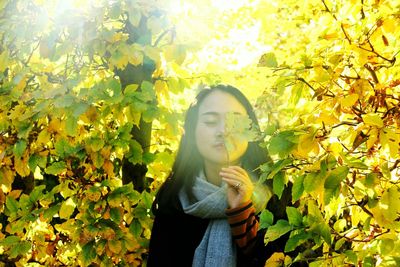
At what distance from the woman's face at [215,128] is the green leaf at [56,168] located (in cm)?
70

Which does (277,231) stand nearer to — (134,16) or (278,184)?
(278,184)

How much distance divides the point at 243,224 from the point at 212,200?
0.23 meters

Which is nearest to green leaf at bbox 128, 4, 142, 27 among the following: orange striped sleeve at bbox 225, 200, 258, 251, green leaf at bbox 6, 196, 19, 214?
orange striped sleeve at bbox 225, 200, 258, 251

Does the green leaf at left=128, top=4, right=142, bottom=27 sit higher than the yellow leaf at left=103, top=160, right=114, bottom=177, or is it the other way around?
the green leaf at left=128, top=4, right=142, bottom=27

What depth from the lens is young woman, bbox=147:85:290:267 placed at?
8.08 ft

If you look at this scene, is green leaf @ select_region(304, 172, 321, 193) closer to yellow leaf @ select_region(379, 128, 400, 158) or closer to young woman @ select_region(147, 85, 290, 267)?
yellow leaf @ select_region(379, 128, 400, 158)

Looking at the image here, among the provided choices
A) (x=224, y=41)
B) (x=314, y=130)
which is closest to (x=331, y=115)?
(x=314, y=130)

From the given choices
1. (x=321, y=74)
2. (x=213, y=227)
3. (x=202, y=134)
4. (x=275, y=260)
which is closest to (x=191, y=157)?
(x=202, y=134)

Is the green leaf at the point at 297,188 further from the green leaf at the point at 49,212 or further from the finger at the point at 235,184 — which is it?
the green leaf at the point at 49,212

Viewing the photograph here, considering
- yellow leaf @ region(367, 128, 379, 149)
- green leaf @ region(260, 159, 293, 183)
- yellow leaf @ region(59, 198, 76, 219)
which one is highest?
yellow leaf @ region(367, 128, 379, 149)

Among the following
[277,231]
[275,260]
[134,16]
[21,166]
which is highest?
[134,16]

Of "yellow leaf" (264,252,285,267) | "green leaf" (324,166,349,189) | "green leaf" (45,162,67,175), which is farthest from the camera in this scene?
"green leaf" (45,162,67,175)

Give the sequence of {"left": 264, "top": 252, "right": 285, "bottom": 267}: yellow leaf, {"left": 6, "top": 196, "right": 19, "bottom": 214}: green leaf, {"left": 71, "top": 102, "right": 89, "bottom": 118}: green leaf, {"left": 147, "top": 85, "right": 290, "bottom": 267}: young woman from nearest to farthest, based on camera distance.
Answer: {"left": 264, "top": 252, "right": 285, "bottom": 267}: yellow leaf
{"left": 71, "top": 102, "right": 89, "bottom": 118}: green leaf
{"left": 147, "top": 85, "right": 290, "bottom": 267}: young woman
{"left": 6, "top": 196, "right": 19, "bottom": 214}: green leaf

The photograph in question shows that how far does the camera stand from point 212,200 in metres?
2.60
